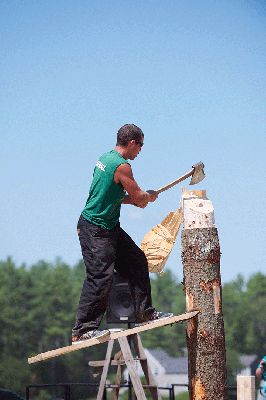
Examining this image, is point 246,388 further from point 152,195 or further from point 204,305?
point 152,195

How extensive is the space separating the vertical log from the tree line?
64529 millimetres

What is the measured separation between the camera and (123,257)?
7.40m

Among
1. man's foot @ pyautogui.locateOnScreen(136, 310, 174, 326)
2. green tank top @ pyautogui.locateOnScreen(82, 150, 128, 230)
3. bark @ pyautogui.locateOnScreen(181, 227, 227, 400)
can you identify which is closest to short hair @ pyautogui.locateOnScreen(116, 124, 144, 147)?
green tank top @ pyautogui.locateOnScreen(82, 150, 128, 230)

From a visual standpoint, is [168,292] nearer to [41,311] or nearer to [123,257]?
[41,311]

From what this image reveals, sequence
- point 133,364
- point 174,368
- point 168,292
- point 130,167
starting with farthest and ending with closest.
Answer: point 168,292, point 174,368, point 133,364, point 130,167

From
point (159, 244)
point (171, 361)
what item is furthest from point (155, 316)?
point (171, 361)

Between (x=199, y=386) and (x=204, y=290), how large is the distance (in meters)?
0.76

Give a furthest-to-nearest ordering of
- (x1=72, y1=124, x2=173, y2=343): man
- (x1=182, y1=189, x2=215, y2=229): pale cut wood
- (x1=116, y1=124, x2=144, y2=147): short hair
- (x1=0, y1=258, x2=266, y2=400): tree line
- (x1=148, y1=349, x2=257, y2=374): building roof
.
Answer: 1. (x1=148, y1=349, x2=257, y2=374): building roof
2. (x1=0, y1=258, x2=266, y2=400): tree line
3. (x1=182, y1=189, x2=215, y2=229): pale cut wood
4. (x1=116, y1=124, x2=144, y2=147): short hair
5. (x1=72, y1=124, x2=173, y2=343): man

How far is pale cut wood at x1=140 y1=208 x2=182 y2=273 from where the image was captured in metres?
8.12

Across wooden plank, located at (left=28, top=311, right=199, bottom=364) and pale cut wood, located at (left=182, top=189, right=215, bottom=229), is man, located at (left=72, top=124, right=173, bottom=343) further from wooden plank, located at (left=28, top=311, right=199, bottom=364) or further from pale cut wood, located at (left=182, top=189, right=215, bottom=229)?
pale cut wood, located at (left=182, top=189, right=215, bottom=229)

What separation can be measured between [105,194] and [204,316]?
50.6 inches

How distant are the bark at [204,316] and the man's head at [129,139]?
0.87 meters

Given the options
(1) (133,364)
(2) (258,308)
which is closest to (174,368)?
(2) (258,308)

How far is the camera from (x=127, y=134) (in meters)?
7.17
